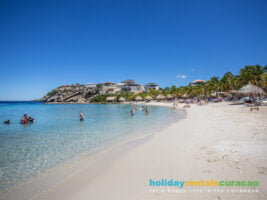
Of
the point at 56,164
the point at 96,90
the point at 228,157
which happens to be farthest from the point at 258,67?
the point at 96,90

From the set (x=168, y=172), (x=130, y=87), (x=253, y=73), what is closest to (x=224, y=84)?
(x=253, y=73)

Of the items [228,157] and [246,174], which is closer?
[246,174]

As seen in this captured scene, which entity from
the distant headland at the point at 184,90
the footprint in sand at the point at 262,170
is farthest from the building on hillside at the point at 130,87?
the footprint in sand at the point at 262,170

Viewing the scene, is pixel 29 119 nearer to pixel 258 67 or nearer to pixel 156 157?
pixel 156 157

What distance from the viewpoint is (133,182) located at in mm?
3699

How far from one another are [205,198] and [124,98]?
236ft

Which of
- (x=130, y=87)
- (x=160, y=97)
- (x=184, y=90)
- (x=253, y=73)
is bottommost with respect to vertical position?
(x=160, y=97)

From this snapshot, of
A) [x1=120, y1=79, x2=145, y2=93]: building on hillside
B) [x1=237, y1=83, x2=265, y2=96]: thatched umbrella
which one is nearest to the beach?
[x1=237, y1=83, x2=265, y2=96]: thatched umbrella

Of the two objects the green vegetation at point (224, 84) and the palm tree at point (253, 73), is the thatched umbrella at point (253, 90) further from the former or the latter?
the palm tree at point (253, 73)

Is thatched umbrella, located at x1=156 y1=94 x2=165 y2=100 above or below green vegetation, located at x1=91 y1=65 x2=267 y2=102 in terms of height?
below

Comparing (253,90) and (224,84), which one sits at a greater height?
(224,84)

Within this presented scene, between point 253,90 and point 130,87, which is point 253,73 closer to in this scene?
point 253,90

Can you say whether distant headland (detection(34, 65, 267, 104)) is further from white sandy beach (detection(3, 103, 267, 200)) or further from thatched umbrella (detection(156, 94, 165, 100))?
white sandy beach (detection(3, 103, 267, 200))

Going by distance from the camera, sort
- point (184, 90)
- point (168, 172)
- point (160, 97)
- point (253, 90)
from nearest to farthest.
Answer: point (168, 172) < point (253, 90) < point (184, 90) < point (160, 97)
